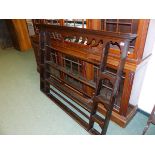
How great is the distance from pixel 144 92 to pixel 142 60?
607 mm

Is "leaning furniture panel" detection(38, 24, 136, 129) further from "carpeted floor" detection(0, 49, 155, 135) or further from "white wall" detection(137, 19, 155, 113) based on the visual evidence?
"white wall" detection(137, 19, 155, 113)

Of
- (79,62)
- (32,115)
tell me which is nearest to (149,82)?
(79,62)

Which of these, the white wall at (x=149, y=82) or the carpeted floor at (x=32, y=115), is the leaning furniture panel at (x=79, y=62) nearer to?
the carpeted floor at (x=32, y=115)

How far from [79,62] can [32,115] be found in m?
1.05

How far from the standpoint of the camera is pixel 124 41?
1245 millimetres

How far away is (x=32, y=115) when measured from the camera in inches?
83.8

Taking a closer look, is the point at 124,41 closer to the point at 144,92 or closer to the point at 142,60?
the point at 142,60

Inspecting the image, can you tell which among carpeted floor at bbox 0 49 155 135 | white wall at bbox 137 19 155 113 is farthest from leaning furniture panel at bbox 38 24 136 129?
white wall at bbox 137 19 155 113

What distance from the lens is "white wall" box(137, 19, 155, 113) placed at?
1456 mm

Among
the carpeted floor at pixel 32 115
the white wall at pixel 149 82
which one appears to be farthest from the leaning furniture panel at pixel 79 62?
the white wall at pixel 149 82

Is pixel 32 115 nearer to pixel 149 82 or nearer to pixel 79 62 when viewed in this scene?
pixel 79 62
